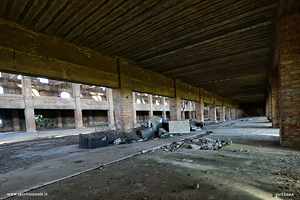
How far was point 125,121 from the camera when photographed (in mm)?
6805

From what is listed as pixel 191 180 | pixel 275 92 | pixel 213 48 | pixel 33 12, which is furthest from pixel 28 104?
pixel 275 92

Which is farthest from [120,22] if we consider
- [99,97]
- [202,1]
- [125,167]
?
[99,97]

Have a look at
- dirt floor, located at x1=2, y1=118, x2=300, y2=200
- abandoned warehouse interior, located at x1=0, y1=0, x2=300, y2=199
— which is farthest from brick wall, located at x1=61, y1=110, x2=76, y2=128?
dirt floor, located at x1=2, y1=118, x2=300, y2=200

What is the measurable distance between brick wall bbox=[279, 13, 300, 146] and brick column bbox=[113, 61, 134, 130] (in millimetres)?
5628

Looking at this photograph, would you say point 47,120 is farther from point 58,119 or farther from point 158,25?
point 158,25

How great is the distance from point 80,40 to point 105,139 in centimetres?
378

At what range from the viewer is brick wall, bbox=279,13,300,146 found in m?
4.10

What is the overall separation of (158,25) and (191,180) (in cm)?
406

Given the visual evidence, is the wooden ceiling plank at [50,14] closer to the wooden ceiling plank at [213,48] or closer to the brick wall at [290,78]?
the wooden ceiling plank at [213,48]

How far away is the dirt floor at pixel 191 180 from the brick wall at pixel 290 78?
1.03m

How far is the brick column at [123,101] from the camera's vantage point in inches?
268

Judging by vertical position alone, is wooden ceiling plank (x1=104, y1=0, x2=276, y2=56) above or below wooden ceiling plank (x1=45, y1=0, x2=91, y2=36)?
below

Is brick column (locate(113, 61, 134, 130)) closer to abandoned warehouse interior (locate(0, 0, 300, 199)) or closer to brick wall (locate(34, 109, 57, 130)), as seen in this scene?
abandoned warehouse interior (locate(0, 0, 300, 199))

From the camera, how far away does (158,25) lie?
14.2 ft
